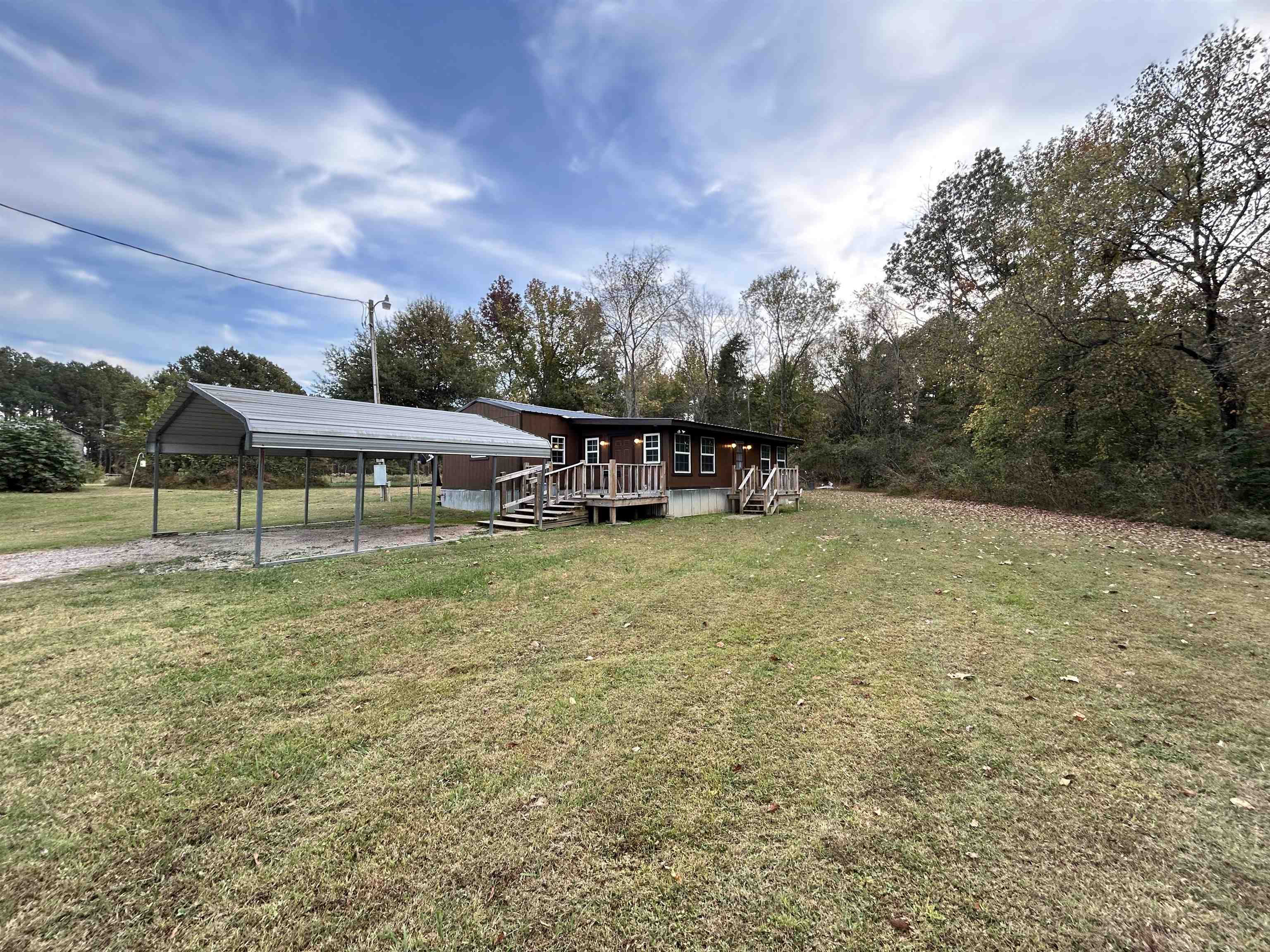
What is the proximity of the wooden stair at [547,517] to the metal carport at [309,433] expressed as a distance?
121 centimetres

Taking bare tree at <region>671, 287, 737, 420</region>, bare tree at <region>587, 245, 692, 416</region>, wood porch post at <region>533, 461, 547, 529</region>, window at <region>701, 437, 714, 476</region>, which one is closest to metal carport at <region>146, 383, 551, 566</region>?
wood porch post at <region>533, 461, 547, 529</region>

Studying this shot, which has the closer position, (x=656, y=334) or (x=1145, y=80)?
(x=1145, y=80)

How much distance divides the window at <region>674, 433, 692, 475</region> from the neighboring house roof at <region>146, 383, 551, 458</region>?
483cm

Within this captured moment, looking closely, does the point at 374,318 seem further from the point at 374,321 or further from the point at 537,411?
the point at 537,411

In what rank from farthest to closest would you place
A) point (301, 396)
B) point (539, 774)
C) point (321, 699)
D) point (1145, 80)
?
1. point (1145, 80)
2. point (301, 396)
3. point (321, 699)
4. point (539, 774)

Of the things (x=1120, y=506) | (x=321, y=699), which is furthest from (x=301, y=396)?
Answer: (x=1120, y=506)

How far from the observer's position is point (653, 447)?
15016 mm

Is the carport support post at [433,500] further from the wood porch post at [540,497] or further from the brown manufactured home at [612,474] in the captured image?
the wood porch post at [540,497]

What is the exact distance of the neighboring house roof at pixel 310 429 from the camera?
7566mm

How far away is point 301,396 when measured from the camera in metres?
9.62

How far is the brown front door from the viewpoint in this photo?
15.2 metres

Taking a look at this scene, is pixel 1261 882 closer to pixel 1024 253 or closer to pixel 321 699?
pixel 321 699

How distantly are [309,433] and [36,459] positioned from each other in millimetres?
21658

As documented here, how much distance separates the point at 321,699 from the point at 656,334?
1121 inches
